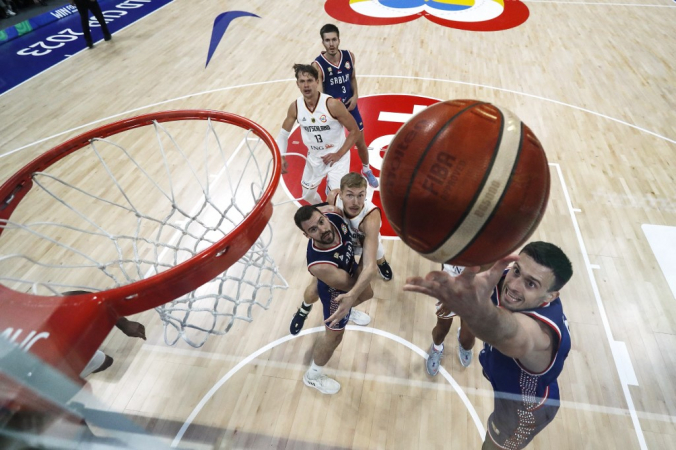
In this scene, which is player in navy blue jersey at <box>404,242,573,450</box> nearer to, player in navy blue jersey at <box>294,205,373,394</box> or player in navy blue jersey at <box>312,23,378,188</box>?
player in navy blue jersey at <box>294,205,373,394</box>

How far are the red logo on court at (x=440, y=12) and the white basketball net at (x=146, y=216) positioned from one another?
15.7 ft

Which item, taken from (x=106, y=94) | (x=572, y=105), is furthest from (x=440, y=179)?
(x=106, y=94)

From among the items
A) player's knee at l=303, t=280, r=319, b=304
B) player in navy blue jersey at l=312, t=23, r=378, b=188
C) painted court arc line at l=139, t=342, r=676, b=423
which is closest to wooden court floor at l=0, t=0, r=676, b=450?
painted court arc line at l=139, t=342, r=676, b=423

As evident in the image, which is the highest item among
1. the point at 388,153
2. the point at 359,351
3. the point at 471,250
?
the point at 388,153

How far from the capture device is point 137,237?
102 inches

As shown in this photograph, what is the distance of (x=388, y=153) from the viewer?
1346 mm

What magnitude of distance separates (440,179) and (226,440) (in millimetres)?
2192

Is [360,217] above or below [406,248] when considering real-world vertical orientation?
above

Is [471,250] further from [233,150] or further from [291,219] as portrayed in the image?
[233,150]

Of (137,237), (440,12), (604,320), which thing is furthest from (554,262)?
(440,12)

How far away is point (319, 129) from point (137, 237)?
1.63m

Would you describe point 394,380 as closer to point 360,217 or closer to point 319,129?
point 360,217

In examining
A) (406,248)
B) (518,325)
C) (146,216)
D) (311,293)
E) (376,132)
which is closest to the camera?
(518,325)

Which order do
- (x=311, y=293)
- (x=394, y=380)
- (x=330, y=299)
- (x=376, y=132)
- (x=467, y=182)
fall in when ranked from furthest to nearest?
(x=376, y=132) → (x=311, y=293) → (x=394, y=380) → (x=330, y=299) → (x=467, y=182)
